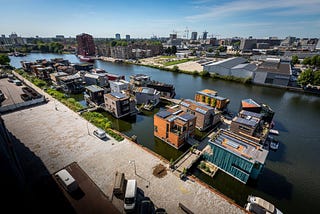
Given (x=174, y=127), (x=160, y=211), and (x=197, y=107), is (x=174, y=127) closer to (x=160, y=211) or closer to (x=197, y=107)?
(x=197, y=107)

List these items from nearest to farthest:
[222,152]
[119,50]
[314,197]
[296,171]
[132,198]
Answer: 1. [132,198]
2. [314,197]
3. [222,152]
4. [296,171]
5. [119,50]

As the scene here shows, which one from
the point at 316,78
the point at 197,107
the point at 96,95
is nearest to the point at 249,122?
the point at 197,107

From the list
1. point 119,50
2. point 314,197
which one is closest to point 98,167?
point 314,197

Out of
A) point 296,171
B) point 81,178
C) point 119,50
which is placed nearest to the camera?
point 81,178

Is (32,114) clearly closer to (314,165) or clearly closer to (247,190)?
(247,190)

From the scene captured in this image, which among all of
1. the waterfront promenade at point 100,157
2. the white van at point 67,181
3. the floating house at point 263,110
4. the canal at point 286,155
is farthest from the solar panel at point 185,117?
the white van at point 67,181

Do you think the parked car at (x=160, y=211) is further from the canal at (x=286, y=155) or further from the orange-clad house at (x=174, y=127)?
the orange-clad house at (x=174, y=127)
